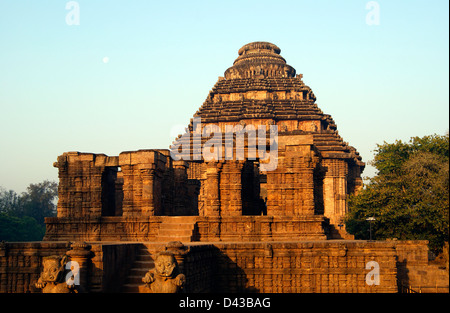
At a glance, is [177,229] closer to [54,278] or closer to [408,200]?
[54,278]

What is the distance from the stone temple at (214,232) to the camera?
13.9 m

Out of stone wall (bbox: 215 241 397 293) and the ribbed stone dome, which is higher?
the ribbed stone dome

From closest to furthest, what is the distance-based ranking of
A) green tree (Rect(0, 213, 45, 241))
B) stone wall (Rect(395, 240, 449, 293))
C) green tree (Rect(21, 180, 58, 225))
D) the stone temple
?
the stone temple
stone wall (Rect(395, 240, 449, 293))
green tree (Rect(0, 213, 45, 241))
green tree (Rect(21, 180, 58, 225))

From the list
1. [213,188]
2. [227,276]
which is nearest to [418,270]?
[213,188]

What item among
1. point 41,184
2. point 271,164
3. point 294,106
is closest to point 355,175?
point 294,106

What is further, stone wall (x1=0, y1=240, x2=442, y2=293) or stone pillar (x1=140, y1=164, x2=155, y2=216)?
stone pillar (x1=140, y1=164, x2=155, y2=216)

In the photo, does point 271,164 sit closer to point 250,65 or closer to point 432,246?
point 432,246

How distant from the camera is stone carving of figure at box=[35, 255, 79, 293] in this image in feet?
36.6

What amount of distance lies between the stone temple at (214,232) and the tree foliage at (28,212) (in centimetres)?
A: 2231

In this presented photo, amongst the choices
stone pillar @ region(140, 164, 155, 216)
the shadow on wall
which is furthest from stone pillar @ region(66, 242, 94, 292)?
stone pillar @ region(140, 164, 155, 216)

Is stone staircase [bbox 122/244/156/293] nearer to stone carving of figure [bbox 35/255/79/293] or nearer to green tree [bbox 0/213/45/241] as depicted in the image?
stone carving of figure [bbox 35/255/79/293]

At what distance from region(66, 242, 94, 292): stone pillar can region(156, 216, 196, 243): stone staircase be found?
21.7ft
